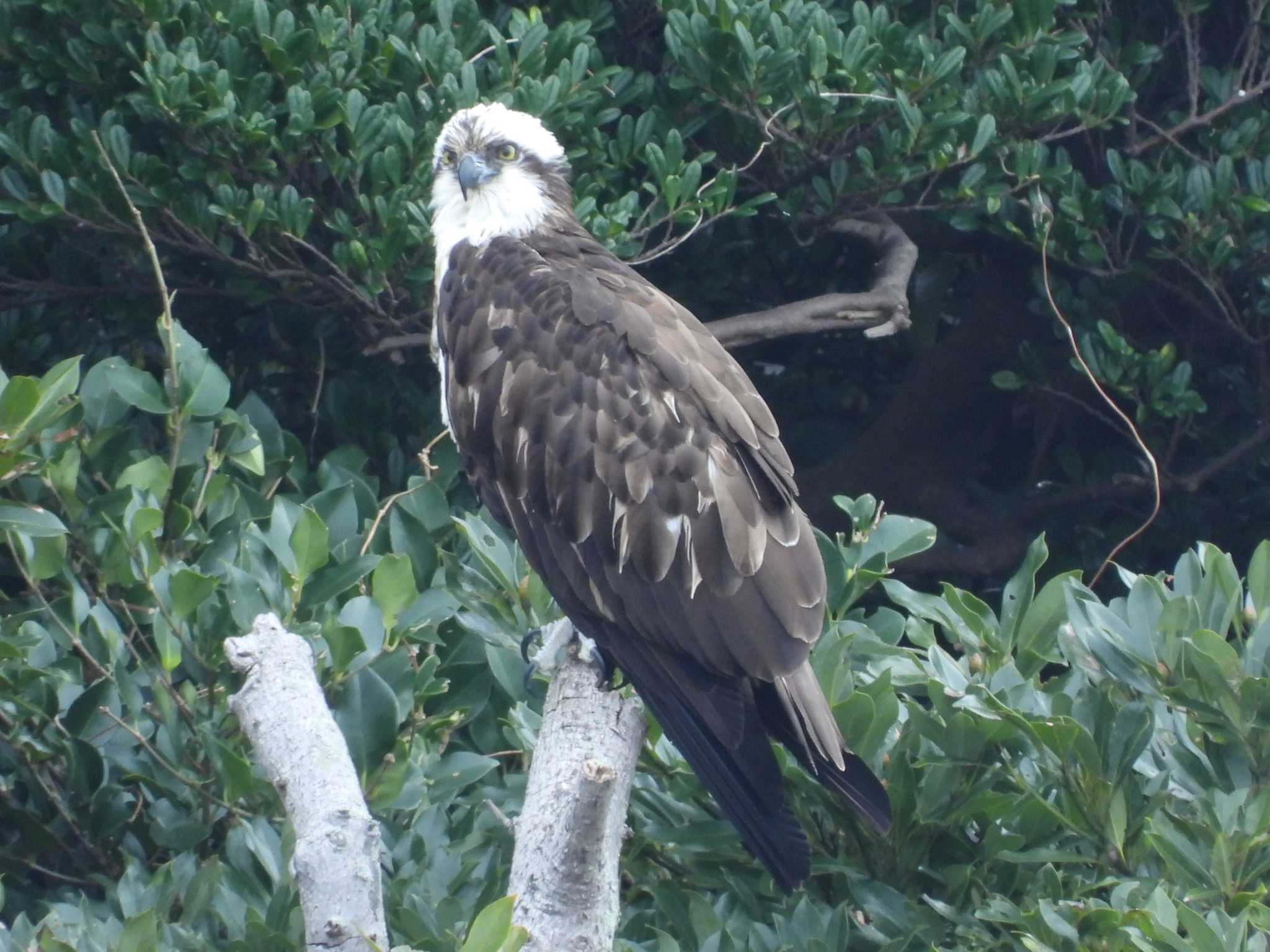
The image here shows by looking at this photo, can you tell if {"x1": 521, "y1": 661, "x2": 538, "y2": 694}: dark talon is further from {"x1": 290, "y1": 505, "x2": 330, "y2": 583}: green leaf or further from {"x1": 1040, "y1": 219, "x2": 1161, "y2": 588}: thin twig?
{"x1": 1040, "y1": 219, "x2": 1161, "y2": 588}: thin twig

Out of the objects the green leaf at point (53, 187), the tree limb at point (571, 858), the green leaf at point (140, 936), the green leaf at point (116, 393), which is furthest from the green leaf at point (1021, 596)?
the green leaf at point (53, 187)

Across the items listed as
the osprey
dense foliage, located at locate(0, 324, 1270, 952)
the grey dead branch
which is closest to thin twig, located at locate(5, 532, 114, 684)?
dense foliage, located at locate(0, 324, 1270, 952)

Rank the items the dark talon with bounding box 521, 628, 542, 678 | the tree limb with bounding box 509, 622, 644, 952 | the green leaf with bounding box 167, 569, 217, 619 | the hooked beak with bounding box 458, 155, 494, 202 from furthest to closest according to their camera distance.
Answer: the hooked beak with bounding box 458, 155, 494, 202 < the dark talon with bounding box 521, 628, 542, 678 < the green leaf with bounding box 167, 569, 217, 619 < the tree limb with bounding box 509, 622, 644, 952

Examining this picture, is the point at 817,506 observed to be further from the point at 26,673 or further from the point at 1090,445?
the point at 26,673

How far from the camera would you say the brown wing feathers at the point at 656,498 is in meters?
2.77

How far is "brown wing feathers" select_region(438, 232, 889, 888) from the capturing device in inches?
109

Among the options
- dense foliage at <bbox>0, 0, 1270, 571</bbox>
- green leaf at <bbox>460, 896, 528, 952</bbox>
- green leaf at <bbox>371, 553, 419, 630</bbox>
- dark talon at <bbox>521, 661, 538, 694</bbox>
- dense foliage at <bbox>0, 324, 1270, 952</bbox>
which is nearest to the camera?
green leaf at <bbox>460, 896, 528, 952</bbox>

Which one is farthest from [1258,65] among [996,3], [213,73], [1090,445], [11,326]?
[11,326]

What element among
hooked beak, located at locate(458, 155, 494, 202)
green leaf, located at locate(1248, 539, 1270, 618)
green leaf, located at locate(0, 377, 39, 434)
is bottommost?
green leaf, located at locate(1248, 539, 1270, 618)

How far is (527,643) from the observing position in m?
3.23

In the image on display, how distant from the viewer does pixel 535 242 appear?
12.1 ft

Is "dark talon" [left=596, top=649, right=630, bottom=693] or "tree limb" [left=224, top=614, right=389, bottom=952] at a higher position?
"tree limb" [left=224, top=614, right=389, bottom=952]

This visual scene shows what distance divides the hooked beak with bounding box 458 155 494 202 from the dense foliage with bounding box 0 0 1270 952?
19cm

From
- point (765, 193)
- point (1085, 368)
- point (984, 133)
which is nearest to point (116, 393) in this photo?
point (765, 193)
